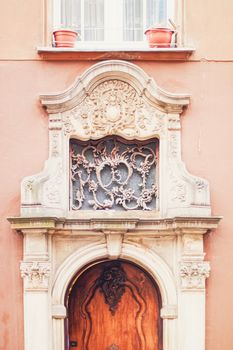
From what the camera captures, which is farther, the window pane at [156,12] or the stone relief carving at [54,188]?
the window pane at [156,12]

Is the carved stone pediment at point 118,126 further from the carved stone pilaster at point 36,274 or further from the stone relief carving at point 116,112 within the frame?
the carved stone pilaster at point 36,274

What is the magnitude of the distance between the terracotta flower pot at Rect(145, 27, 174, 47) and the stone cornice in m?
1.97

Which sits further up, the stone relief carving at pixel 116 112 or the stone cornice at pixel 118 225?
the stone relief carving at pixel 116 112

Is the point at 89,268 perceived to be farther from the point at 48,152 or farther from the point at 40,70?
the point at 40,70

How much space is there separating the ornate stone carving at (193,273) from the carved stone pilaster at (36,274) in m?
1.47

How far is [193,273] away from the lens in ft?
42.9

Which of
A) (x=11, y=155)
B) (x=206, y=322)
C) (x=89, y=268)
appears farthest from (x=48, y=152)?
(x=206, y=322)

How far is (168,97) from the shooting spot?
13242mm

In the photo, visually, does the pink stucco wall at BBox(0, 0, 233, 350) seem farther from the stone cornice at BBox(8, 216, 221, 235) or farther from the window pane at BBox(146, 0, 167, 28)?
the window pane at BBox(146, 0, 167, 28)

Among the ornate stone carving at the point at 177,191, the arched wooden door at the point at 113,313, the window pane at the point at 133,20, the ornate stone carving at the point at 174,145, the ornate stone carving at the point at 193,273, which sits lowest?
the arched wooden door at the point at 113,313

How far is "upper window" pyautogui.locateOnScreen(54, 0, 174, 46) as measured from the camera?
1379 cm

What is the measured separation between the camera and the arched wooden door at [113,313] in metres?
13.5

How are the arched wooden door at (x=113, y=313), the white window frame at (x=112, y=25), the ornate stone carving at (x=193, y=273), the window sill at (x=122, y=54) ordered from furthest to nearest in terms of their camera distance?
the white window frame at (x=112, y=25)
the arched wooden door at (x=113, y=313)
the window sill at (x=122, y=54)
the ornate stone carving at (x=193, y=273)

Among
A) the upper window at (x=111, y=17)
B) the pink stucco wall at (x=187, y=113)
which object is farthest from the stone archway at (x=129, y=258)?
the upper window at (x=111, y=17)
